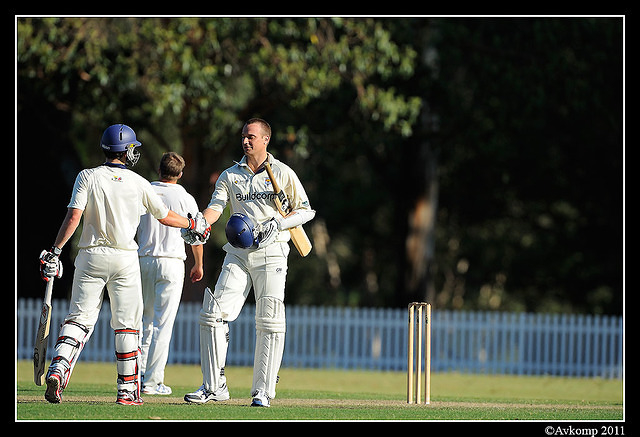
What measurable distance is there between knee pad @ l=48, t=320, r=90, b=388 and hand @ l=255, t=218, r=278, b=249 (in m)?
1.58

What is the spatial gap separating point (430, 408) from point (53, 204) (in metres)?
14.3

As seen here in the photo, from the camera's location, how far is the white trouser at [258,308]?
8844 mm

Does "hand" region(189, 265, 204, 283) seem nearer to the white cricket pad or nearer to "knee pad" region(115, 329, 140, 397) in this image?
the white cricket pad

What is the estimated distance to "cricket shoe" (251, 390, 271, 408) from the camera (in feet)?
28.9

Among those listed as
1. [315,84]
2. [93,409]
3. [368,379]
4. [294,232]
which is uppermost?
[315,84]

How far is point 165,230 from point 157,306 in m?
0.70

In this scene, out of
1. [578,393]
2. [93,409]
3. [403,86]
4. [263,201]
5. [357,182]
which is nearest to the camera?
[93,409]

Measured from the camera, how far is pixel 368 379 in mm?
19031

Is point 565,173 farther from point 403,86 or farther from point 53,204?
point 53,204

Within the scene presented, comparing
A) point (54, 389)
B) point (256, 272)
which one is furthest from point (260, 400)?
point (54, 389)

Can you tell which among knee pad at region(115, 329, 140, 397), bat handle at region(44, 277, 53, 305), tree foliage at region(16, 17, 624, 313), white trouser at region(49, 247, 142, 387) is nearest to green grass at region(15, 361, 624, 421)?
knee pad at region(115, 329, 140, 397)

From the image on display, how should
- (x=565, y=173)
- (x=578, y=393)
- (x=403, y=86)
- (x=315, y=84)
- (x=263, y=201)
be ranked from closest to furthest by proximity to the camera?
1. (x=263, y=201)
2. (x=578, y=393)
3. (x=315, y=84)
4. (x=403, y=86)
5. (x=565, y=173)

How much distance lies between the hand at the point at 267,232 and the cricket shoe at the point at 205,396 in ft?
4.32

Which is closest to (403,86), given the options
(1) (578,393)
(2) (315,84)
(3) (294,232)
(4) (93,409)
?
(2) (315,84)
